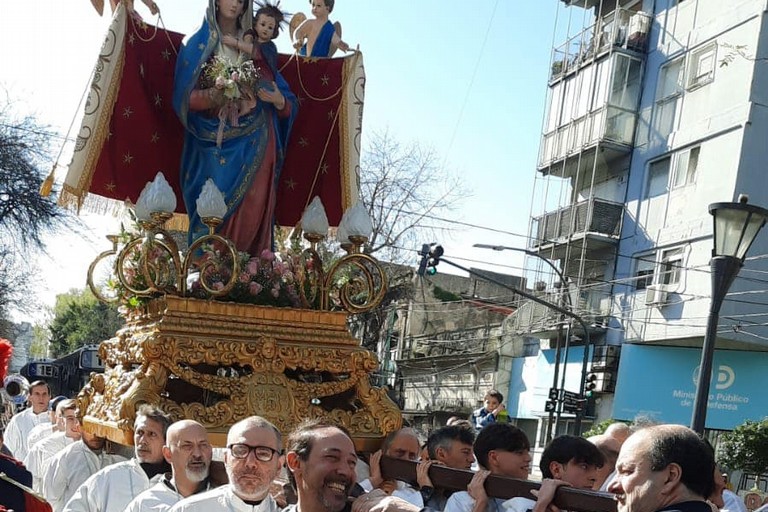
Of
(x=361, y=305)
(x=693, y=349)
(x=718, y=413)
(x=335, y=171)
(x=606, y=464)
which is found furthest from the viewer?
(x=693, y=349)

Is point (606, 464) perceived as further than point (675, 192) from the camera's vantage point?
No

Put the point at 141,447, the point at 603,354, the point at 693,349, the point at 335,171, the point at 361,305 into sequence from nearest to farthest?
the point at 141,447 → the point at 361,305 → the point at 335,171 → the point at 693,349 → the point at 603,354

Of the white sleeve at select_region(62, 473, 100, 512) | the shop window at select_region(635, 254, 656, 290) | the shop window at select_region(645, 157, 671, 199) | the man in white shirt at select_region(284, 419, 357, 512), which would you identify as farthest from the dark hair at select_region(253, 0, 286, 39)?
the shop window at select_region(645, 157, 671, 199)

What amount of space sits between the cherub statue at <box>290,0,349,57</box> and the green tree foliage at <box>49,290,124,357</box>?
34574 mm

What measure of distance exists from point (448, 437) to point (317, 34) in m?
2.94

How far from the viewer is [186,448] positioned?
14.7 ft

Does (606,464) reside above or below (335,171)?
below

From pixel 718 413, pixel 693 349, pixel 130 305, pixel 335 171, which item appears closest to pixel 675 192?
pixel 693 349

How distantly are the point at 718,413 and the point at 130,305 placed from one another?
17.7 m

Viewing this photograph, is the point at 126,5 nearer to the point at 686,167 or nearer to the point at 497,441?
the point at 497,441

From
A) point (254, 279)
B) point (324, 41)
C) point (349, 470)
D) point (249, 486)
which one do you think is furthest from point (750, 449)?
point (349, 470)

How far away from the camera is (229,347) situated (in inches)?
198

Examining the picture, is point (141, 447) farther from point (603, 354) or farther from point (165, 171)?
point (603, 354)

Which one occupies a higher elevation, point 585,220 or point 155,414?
point 585,220
